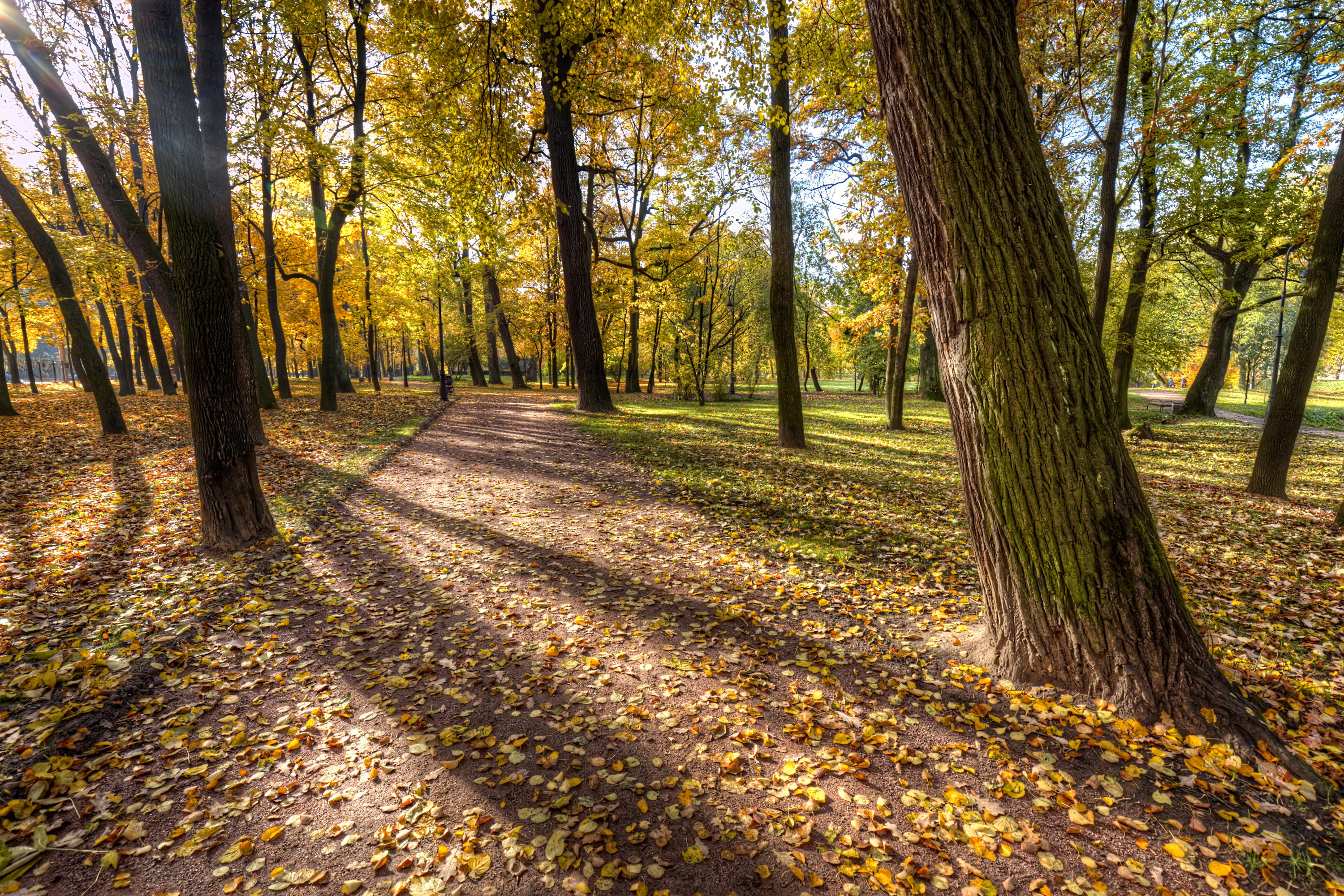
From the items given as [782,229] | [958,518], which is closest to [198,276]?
[782,229]

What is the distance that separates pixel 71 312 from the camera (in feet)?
38.8

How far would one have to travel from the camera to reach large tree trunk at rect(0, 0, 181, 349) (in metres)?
8.77

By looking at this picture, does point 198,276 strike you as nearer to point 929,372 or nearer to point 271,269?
point 271,269

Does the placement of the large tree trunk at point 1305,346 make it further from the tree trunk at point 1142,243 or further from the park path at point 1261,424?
the park path at point 1261,424

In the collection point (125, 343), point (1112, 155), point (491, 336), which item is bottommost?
point (125, 343)

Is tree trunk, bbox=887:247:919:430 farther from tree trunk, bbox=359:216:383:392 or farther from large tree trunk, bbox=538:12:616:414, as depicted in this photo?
tree trunk, bbox=359:216:383:392

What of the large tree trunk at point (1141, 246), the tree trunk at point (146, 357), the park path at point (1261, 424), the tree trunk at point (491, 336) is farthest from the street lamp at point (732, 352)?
the tree trunk at point (146, 357)

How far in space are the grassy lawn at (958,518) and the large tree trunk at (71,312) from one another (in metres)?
10.7

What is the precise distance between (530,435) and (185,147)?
8.57 m

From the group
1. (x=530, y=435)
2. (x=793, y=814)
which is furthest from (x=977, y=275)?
(x=530, y=435)

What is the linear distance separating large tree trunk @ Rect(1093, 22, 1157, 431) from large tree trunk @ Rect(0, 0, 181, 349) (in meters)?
19.7

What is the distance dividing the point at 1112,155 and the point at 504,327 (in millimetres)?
28780

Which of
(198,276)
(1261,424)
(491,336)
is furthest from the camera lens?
(491,336)

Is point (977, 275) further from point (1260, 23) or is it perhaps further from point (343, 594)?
point (1260, 23)
